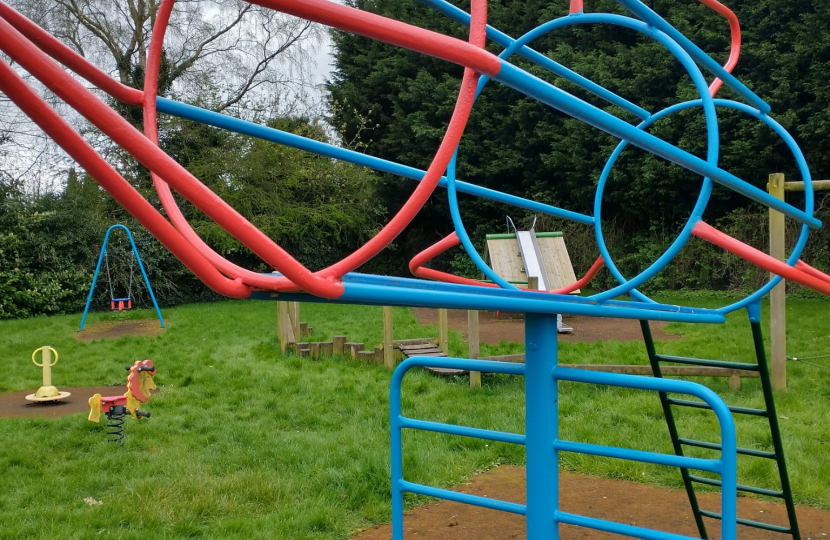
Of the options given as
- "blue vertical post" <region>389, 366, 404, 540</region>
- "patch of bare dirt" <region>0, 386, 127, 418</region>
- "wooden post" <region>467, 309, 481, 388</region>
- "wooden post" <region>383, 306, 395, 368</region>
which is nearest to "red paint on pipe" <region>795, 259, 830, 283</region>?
"blue vertical post" <region>389, 366, 404, 540</region>

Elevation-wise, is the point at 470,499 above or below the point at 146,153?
below

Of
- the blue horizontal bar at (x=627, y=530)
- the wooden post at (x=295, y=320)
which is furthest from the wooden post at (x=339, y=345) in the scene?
the blue horizontal bar at (x=627, y=530)

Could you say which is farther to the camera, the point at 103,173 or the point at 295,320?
the point at 295,320

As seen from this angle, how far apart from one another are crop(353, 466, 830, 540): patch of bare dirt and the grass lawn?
0.56ft

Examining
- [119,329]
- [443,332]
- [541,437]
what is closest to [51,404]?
[443,332]

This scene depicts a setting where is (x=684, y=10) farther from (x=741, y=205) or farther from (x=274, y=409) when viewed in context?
(x=274, y=409)

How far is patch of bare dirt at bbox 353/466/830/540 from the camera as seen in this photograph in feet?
10.8

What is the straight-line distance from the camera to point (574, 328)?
393 inches

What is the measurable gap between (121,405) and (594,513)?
3.11m

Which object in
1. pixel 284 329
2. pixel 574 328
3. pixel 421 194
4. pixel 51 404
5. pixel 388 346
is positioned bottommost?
pixel 51 404

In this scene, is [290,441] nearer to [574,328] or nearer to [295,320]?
[295,320]

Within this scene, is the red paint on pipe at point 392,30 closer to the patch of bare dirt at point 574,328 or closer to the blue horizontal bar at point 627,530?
the blue horizontal bar at point 627,530

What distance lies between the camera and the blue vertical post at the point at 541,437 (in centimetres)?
217

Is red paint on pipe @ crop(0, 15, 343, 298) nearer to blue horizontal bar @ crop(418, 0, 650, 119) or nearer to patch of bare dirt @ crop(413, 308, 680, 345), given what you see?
blue horizontal bar @ crop(418, 0, 650, 119)
